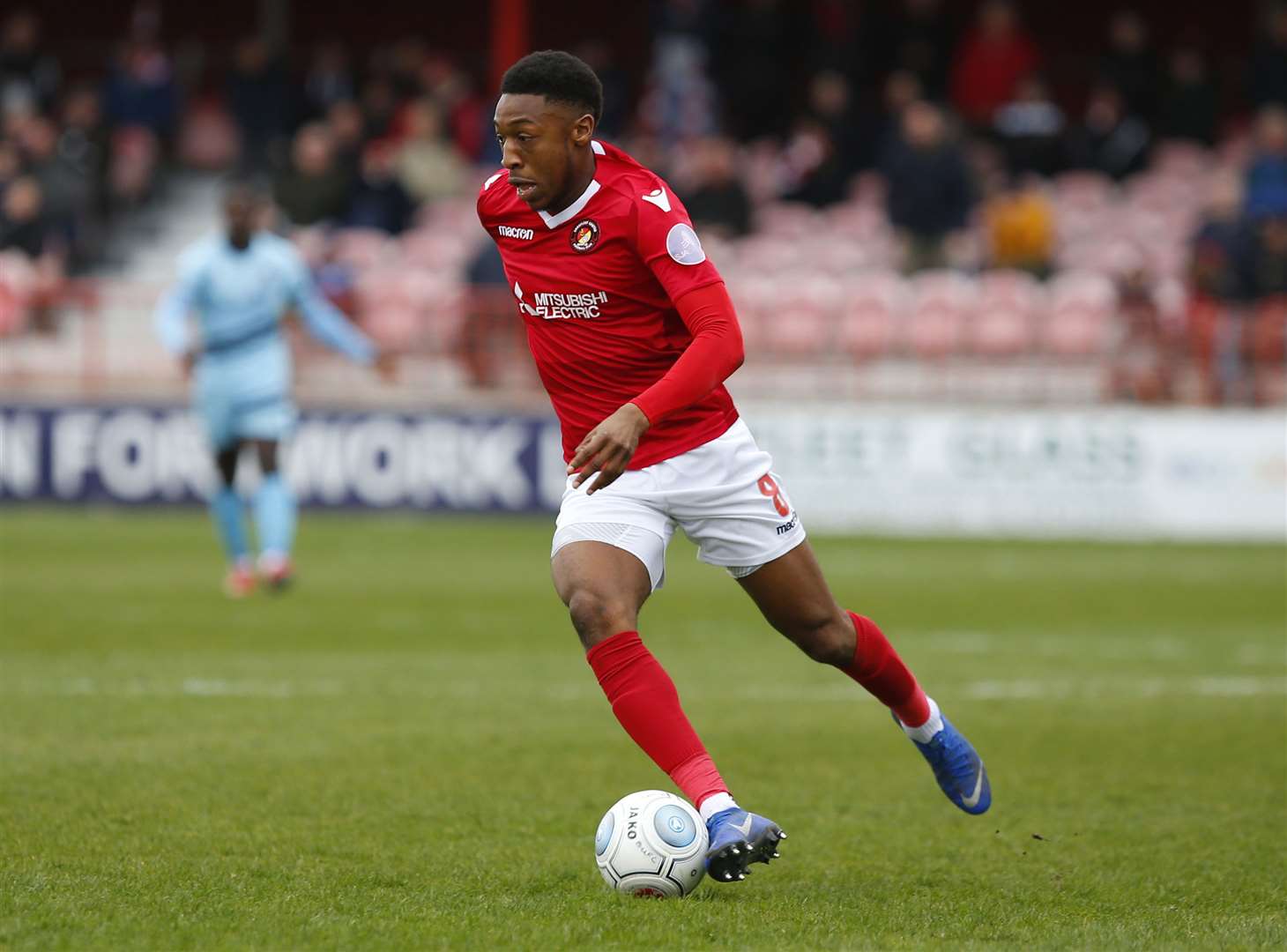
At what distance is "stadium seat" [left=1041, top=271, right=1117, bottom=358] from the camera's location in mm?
17391

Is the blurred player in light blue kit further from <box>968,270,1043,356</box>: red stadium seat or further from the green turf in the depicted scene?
<box>968,270,1043,356</box>: red stadium seat

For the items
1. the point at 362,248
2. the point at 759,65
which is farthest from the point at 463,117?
the point at 759,65

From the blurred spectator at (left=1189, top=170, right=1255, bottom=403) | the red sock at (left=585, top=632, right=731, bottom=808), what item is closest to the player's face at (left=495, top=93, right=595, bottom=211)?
the red sock at (left=585, top=632, right=731, bottom=808)

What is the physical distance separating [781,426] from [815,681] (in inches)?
312

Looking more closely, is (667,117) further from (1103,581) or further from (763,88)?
(1103,581)

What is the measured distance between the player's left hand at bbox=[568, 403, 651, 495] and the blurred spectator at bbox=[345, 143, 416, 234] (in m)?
17.2

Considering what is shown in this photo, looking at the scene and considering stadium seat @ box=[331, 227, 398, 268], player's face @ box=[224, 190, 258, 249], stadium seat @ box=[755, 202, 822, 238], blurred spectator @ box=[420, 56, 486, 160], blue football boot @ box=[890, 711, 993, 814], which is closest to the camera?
blue football boot @ box=[890, 711, 993, 814]

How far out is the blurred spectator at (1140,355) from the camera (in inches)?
672

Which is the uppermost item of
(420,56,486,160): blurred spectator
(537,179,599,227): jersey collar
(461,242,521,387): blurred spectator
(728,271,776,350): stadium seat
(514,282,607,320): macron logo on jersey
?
(537,179,599,227): jersey collar

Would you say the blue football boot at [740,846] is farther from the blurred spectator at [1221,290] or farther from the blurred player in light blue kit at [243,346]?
the blurred spectator at [1221,290]

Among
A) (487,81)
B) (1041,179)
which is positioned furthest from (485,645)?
(487,81)

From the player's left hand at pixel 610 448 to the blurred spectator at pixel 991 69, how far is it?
59.7 feet

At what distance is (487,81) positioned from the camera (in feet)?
87.6

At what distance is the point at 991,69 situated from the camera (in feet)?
72.5
